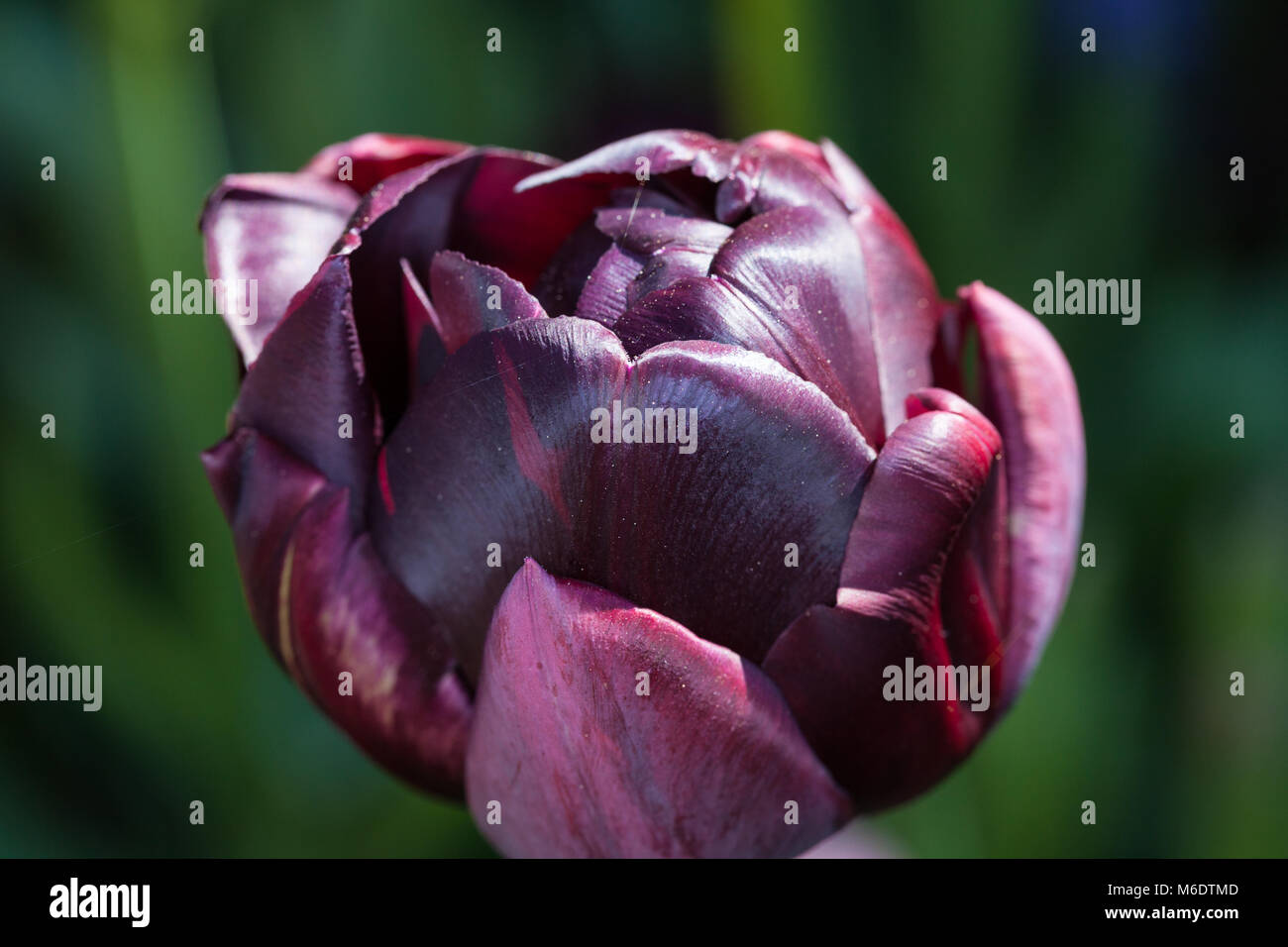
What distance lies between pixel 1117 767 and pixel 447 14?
1.87ft

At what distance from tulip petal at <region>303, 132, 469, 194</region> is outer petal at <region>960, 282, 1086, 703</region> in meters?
0.21

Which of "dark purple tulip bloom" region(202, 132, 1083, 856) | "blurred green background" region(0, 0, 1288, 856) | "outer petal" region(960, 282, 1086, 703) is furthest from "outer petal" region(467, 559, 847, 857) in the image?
"blurred green background" region(0, 0, 1288, 856)

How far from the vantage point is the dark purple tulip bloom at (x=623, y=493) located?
12.7 inches

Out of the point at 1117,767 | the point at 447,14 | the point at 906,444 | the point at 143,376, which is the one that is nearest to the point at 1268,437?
the point at 1117,767

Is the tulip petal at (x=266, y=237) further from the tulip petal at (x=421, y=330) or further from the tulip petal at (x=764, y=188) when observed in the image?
the tulip petal at (x=764, y=188)

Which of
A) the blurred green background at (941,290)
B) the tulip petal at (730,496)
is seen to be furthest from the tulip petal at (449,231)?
the blurred green background at (941,290)

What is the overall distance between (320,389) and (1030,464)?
258 mm

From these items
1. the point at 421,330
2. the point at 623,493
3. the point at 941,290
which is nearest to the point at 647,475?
the point at 623,493

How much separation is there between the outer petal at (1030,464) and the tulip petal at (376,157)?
0.70 ft

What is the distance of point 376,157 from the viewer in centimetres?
42

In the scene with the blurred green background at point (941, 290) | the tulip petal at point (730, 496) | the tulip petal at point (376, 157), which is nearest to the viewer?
the tulip petal at point (730, 496)

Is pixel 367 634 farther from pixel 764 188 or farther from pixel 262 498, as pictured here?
pixel 764 188

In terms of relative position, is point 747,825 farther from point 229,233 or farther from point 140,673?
point 140,673

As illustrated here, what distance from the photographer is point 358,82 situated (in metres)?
0.65
